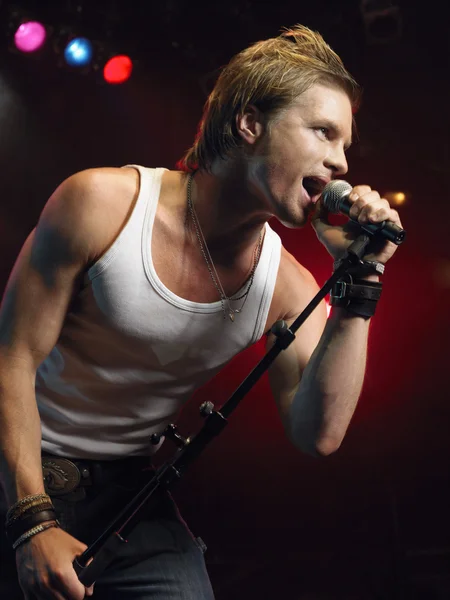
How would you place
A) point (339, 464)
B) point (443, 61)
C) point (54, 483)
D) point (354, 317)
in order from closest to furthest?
point (354, 317) → point (54, 483) → point (443, 61) → point (339, 464)

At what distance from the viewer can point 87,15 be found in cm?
344

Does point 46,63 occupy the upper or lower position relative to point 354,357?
upper

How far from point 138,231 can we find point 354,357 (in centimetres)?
69

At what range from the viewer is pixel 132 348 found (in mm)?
1838

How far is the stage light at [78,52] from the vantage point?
3434mm

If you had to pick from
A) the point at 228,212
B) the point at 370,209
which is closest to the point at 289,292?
the point at 228,212

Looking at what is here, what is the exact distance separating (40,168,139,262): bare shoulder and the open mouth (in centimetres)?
49

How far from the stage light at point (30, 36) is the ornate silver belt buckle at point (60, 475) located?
7.87ft

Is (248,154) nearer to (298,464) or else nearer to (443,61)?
(443,61)

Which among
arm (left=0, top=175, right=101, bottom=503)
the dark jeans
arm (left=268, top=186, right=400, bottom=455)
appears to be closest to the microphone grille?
arm (left=268, top=186, right=400, bottom=455)

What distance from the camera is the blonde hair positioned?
1902 mm

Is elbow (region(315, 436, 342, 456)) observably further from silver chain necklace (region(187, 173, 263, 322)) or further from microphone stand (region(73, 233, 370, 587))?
microphone stand (region(73, 233, 370, 587))

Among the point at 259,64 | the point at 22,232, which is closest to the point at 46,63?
the point at 22,232

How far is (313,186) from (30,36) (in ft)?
7.57
